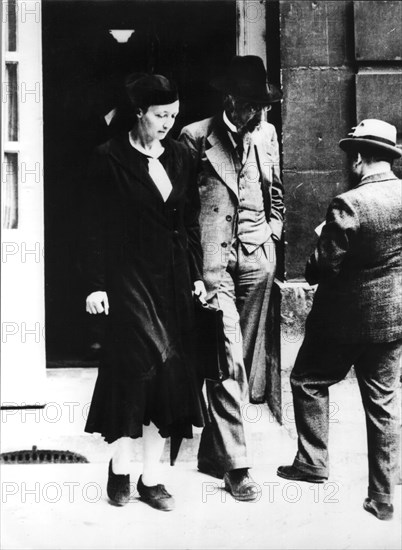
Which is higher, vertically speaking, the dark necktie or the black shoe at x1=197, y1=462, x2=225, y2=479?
the dark necktie

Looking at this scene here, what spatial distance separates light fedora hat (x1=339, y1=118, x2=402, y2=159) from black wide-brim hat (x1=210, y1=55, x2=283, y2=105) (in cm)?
54

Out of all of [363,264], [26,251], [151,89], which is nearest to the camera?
[363,264]

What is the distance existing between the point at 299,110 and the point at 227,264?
1.05 metres

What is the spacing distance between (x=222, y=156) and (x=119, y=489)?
7.03ft

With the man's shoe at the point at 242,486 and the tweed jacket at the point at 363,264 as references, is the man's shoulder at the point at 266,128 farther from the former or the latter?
the man's shoe at the point at 242,486

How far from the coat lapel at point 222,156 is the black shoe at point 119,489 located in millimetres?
1885

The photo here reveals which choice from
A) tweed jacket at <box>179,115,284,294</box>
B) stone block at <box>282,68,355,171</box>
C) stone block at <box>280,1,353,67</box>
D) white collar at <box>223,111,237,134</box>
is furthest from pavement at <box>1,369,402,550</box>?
stone block at <box>280,1,353,67</box>

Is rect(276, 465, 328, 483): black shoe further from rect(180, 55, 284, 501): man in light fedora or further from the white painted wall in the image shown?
the white painted wall

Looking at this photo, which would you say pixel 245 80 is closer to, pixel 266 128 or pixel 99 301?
pixel 266 128

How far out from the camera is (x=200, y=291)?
17.3ft

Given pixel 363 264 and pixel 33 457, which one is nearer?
pixel 363 264

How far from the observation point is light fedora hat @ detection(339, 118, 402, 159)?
5223 mm

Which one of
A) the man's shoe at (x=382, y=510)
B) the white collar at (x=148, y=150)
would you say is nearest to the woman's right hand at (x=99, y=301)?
the white collar at (x=148, y=150)

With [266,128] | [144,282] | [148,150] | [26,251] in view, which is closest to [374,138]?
[266,128]
